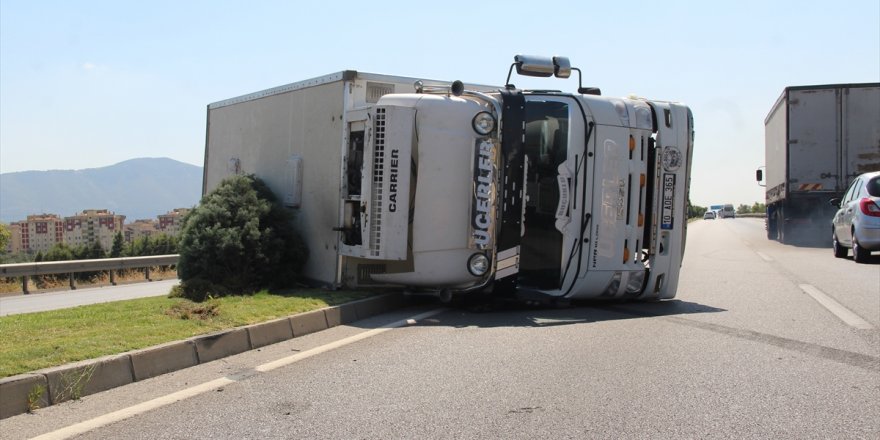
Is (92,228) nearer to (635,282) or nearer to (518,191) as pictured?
(518,191)

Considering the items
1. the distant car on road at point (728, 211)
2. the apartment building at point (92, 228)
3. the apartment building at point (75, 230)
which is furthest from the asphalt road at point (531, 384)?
the distant car on road at point (728, 211)

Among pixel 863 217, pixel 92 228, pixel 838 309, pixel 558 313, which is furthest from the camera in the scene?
pixel 92 228

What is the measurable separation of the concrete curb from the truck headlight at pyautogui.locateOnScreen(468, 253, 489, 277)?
153 centimetres

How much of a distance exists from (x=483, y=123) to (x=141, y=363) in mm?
4482

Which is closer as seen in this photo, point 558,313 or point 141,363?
point 141,363

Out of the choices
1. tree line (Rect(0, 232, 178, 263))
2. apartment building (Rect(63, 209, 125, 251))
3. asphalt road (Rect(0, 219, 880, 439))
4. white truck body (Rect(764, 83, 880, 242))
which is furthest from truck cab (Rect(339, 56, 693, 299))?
apartment building (Rect(63, 209, 125, 251))

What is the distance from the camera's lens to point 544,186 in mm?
8352

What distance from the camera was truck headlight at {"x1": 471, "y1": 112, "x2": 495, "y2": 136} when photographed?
26.2 ft

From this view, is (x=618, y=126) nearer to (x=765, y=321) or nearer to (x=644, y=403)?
(x=765, y=321)

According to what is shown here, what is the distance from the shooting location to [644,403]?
14.6 feet

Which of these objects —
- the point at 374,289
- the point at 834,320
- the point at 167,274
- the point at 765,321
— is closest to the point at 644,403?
the point at 765,321

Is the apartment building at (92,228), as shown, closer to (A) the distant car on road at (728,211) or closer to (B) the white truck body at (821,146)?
(B) the white truck body at (821,146)

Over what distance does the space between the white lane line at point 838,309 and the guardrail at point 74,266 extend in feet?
35.8

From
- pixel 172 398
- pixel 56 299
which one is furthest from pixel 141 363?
pixel 56 299
